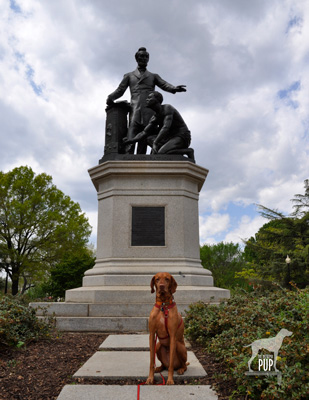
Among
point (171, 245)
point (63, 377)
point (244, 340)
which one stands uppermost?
point (171, 245)

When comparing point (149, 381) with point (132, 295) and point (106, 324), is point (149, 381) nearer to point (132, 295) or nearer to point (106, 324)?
point (106, 324)

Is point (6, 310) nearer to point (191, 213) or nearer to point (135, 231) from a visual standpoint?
point (135, 231)

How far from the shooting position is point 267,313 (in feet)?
15.3

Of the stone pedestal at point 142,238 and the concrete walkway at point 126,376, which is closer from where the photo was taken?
the concrete walkway at point 126,376

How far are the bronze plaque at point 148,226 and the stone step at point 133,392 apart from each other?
5640 mm

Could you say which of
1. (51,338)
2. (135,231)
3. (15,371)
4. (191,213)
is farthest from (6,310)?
(191,213)

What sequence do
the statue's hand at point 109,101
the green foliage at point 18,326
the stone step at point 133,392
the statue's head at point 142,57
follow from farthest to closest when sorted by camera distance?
the statue's head at point 142,57 → the statue's hand at point 109,101 → the green foliage at point 18,326 → the stone step at point 133,392

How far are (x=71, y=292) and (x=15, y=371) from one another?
4.30 m

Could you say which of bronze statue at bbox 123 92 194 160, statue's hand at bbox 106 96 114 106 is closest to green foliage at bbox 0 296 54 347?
bronze statue at bbox 123 92 194 160

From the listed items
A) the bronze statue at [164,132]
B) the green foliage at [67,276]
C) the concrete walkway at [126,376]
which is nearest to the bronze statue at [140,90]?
the bronze statue at [164,132]

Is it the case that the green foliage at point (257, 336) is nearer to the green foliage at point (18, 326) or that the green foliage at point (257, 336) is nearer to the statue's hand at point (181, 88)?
the green foliage at point (18, 326)

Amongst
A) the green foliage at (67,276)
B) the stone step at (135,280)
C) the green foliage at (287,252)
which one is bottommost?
the stone step at (135,280)

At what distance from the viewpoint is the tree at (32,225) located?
88.9 feet

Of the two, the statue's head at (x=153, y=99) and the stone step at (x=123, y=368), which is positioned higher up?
the statue's head at (x=153, y=99)
